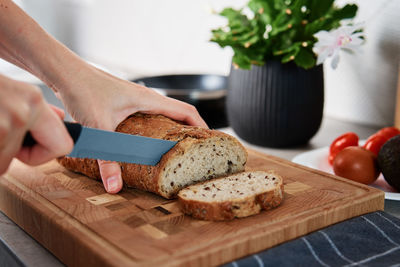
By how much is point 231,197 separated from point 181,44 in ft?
7.41

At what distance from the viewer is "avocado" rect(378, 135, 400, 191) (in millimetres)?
→ 1371

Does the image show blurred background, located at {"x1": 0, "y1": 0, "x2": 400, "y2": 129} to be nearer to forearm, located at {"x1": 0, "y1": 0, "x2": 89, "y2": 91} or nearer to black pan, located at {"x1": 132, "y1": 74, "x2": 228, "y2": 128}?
black pan, located at {"x1": 132, "y1": 74, "x2": 228, "y2": 128}

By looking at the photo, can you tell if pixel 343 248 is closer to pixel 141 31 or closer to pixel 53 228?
pixel 53 228

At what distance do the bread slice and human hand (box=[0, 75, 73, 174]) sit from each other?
0.34m

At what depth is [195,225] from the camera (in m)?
1.12

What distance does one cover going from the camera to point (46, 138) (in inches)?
38.7

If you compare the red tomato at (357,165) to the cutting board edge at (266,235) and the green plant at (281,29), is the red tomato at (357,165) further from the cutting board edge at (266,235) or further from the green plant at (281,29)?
the green plant at (281,29)

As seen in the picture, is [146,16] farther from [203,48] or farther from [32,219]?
[32,219]

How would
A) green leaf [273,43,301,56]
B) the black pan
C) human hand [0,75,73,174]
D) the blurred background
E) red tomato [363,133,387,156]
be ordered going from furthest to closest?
the black pan → the blurred background → green leaf [273,43,301,56] → red tomato [363,133,387,156] → human hand [0,75,73,174]

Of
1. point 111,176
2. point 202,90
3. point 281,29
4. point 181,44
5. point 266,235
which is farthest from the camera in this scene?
point 181,44

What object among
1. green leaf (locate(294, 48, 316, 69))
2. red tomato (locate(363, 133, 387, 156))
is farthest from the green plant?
red tomato (locate(363, 133, 387, 156))

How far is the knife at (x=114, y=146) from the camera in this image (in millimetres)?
1141

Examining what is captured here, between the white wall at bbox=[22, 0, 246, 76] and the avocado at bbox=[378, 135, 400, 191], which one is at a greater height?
the white wall at bbox=[22, 0, 246, 76]

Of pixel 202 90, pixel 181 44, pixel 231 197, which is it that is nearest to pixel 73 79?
pixel 231 197
